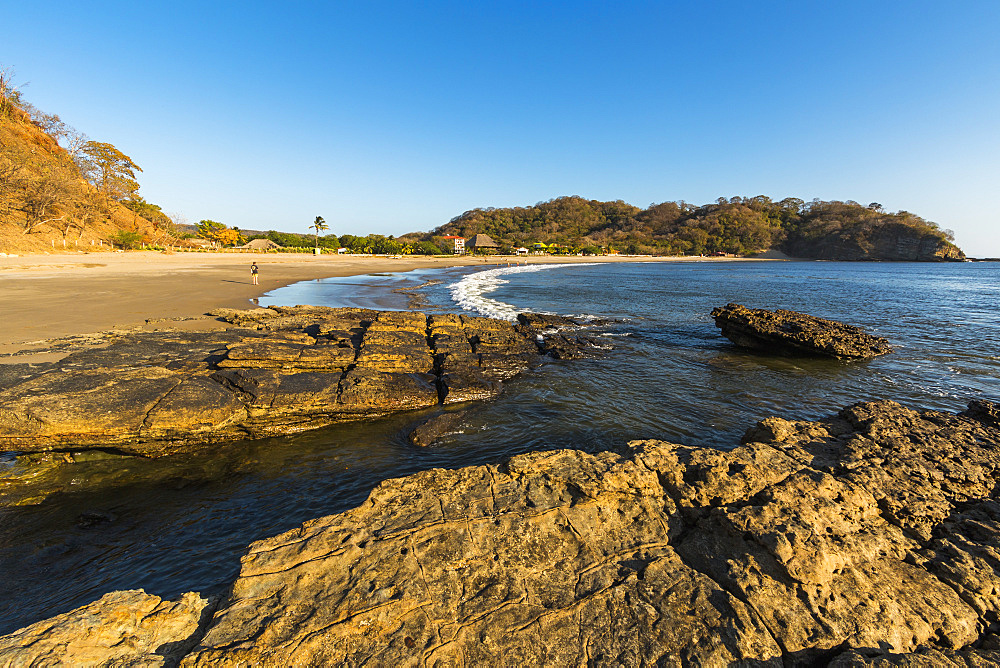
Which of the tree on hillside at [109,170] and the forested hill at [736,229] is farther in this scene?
the forested hill at [736,229]

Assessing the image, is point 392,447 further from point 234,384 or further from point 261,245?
point 261,245

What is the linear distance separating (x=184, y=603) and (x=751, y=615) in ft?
14.6

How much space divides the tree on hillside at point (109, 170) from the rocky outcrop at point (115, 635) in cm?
8297

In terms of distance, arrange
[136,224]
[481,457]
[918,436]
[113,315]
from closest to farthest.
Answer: [918,436]
[481,457]
[113,315]
[136,224]

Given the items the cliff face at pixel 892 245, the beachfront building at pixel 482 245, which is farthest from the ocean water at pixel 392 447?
the cliff face at pixel 892 245

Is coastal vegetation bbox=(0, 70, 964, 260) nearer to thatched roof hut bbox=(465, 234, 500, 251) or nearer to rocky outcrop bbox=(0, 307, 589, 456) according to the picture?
thatched roof hut bbox=(465, 234, 500, 251)

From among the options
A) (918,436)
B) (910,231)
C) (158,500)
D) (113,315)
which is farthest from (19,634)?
(910,231)

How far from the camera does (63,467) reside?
625cm

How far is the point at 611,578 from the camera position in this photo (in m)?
3.21

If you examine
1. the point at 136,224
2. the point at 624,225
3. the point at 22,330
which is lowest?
the point at 22,330

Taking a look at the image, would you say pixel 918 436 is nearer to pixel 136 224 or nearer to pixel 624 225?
pixel 136 224

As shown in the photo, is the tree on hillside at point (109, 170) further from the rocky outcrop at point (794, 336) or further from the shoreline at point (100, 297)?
the rocky outcrop at point (794, 336)

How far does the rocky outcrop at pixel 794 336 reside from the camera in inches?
530

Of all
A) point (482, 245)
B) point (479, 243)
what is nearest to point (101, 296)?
point (482, 245)
